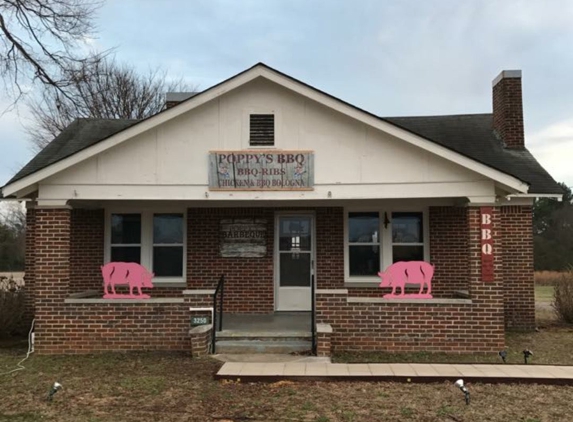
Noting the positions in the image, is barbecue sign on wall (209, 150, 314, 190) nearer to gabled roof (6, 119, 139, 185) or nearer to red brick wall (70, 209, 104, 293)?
gabled roof (6, 119, 139, 185)

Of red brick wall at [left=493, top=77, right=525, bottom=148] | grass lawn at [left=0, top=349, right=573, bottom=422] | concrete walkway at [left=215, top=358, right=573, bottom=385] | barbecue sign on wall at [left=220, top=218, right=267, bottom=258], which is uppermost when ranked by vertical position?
red brick wall at [left=493, top=77, right=525, bottom=148]

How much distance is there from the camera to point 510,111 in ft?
42.1

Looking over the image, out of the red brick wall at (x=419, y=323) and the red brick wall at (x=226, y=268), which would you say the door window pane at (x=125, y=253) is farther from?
the red brick wall at (x=419, y=323)

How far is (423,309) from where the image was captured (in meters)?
8.98

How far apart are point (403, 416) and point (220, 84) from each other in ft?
A: 20.6

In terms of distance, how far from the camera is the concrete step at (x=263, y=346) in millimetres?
8719

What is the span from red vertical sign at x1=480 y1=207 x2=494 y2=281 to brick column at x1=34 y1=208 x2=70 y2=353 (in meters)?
7.41

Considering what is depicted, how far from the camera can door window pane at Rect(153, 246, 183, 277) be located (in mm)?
11539

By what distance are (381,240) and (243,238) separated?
3.08 metres

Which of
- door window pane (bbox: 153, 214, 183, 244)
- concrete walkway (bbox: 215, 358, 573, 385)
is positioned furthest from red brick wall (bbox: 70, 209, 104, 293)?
concrete walkway (bbox: 215, 358, 573, 385)

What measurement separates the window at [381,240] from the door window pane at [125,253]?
471 centimetres

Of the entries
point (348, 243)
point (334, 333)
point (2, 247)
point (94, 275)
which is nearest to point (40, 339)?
point (94, 275)

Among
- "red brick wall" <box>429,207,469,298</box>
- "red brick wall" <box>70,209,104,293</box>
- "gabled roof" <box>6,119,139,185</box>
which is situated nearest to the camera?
"red brick wall" <box>429,207,469,298</box>

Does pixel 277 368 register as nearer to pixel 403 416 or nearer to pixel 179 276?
pixel 403 416
